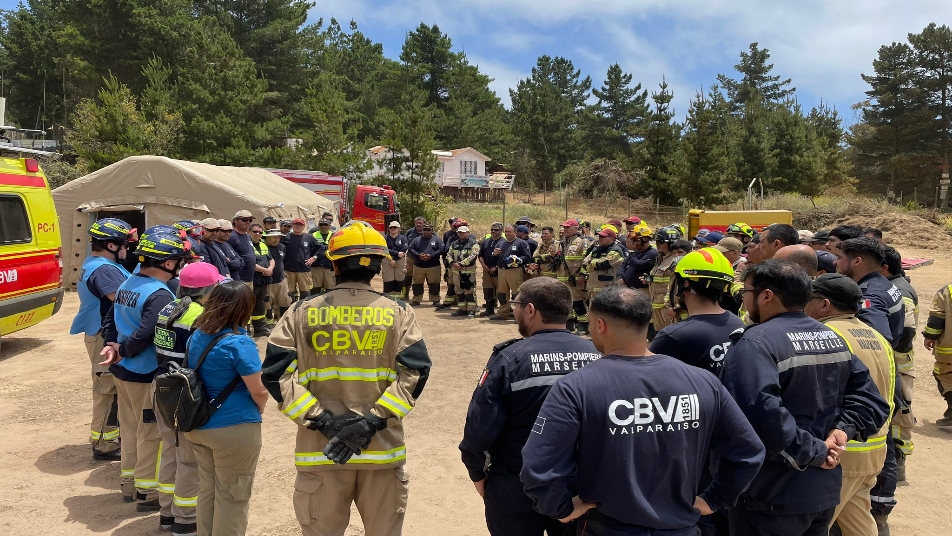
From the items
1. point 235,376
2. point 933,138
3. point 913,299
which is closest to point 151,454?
point 235,376

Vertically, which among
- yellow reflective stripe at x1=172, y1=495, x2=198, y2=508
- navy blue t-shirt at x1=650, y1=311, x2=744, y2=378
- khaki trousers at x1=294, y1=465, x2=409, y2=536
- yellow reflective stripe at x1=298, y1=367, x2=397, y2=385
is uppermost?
navy blue t-shirt at x1=650, y1=311, x2=744, y2=378

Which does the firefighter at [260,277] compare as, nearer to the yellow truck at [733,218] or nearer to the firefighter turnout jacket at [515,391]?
the firefighter turnout jacket at [515,391]

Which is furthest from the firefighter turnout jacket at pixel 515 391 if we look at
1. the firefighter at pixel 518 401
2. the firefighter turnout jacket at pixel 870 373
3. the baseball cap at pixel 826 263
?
the baseball cap at pixel 826 263

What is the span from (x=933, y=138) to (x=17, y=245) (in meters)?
51.9

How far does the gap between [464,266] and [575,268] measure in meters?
2.65

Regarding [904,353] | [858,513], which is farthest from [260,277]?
[858,513]

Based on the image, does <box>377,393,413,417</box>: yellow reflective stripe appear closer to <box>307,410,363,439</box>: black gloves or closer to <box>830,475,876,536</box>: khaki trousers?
<box>307,410,363,439</box>: black gloves

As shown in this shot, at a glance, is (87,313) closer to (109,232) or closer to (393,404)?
(109,232)

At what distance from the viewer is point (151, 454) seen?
5055mm

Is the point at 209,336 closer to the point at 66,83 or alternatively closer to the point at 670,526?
the point at 670,526

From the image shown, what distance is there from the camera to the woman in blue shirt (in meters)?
4.00

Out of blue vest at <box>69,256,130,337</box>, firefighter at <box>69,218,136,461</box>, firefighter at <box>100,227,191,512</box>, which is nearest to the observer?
firefighter at <box>100,227,191,512</box>

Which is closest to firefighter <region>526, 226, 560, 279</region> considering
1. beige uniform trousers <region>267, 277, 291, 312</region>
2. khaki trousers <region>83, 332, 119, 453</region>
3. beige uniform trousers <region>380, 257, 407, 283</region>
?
→ beige uniform trousers <region>380, 257, 407, 283</region>

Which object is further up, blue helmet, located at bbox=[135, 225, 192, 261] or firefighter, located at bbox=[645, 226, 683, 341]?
blue helmet, located at bbox=[135, 225, 192, 261]
